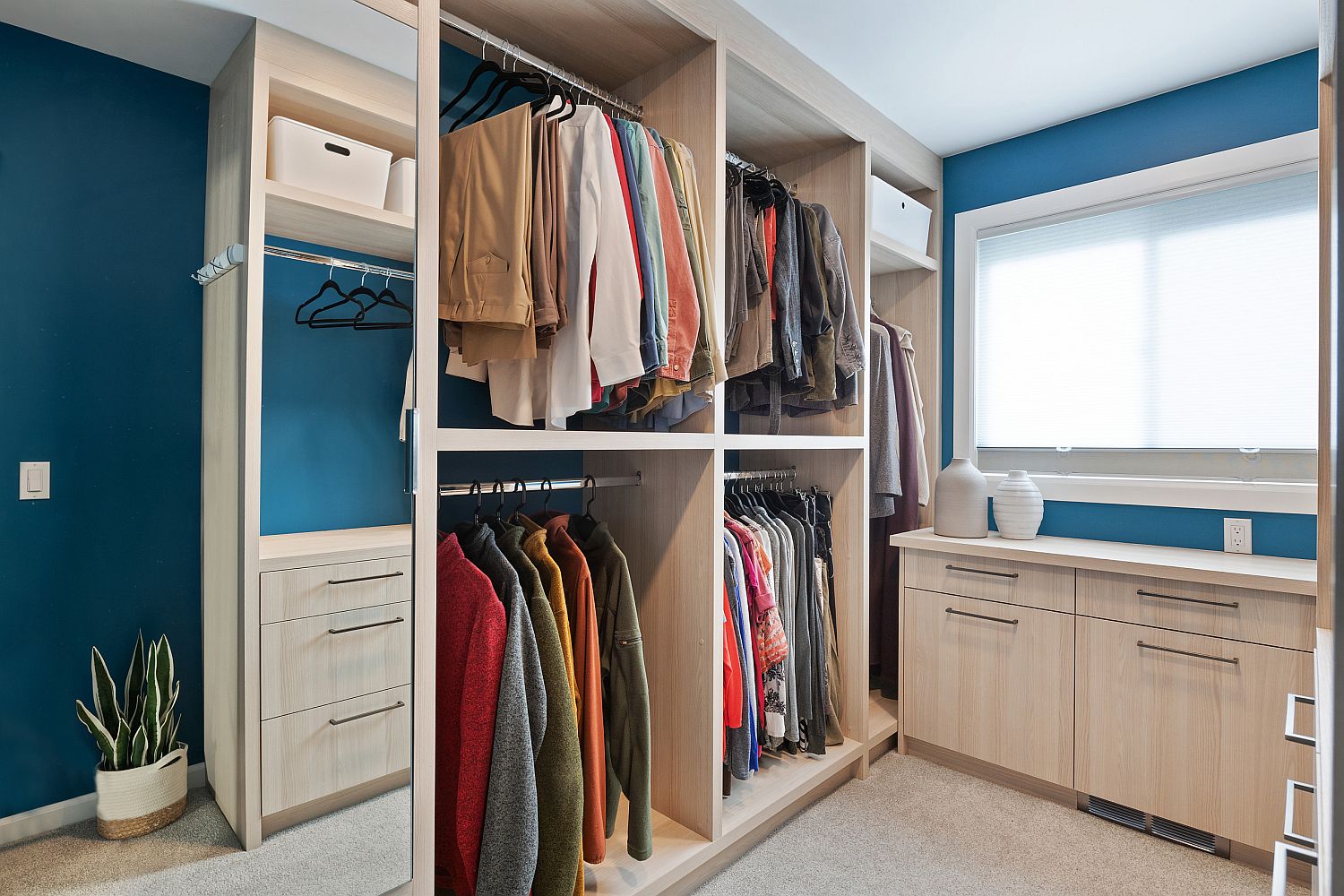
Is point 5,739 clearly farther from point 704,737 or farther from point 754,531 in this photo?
point 754,531

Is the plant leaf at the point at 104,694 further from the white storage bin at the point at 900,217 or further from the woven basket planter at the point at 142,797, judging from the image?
the white storage bin at the point at 900,217

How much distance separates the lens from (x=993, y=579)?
2488 mm

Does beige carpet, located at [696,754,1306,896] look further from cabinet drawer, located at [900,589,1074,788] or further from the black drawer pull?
the black drawer pull

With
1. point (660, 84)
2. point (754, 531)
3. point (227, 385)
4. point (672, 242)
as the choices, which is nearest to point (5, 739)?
point (227, 385)

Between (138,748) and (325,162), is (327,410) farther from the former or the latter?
(138,748)

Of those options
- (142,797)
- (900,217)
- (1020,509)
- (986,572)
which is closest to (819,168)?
(900,217)

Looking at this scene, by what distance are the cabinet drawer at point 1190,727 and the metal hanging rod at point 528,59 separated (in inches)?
85.0

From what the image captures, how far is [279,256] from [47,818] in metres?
0.97

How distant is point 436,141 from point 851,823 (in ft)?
7.42

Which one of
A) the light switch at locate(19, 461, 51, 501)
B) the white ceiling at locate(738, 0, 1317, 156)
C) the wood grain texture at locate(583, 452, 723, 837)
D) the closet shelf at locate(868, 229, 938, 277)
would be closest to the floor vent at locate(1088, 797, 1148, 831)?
the wood grain texture at locate(583, 452, 723, 837)

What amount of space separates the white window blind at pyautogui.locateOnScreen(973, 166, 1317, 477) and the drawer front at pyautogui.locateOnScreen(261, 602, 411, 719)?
101 inches

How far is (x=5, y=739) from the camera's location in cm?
104

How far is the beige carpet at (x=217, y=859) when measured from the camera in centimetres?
109

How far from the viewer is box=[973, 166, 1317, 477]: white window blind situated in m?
2.35
